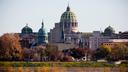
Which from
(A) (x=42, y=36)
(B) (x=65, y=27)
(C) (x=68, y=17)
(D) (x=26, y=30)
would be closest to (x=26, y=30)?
(D) (x=26, y=30)

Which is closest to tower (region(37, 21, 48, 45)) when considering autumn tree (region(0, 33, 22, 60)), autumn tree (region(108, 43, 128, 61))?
autumn tree (region(108, 43, 128, 61))

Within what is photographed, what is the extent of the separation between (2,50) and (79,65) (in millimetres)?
11301

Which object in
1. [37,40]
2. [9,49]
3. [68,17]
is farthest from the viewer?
[68,17]

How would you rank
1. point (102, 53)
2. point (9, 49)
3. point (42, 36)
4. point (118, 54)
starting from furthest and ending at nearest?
point (42, 36) → point (102, 53) → point (118, 54) → point (9, 49)

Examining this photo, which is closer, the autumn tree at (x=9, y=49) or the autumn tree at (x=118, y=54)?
the autumn tree at (x=9, y=49)

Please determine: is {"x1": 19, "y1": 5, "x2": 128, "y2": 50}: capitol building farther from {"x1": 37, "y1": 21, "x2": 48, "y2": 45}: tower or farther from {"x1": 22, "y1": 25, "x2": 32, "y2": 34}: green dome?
{"x1": 37, "y1": 21, "x2": 48, "y2": 45}: tower

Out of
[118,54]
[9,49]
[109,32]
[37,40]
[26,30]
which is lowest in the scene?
[118,54]

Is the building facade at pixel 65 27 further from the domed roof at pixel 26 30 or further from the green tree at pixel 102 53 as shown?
the green tree at pixel 102 53

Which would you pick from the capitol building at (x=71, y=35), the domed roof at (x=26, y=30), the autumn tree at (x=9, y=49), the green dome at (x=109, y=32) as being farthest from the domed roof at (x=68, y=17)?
the autumn tree at (x=9, y=49)

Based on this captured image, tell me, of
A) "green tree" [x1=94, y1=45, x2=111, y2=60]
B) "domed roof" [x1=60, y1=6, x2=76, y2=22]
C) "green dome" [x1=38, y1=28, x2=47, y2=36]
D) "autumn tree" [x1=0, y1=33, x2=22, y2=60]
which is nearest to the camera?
"autumn tree" [x1=0, y1=33, x2=22, y2=60]

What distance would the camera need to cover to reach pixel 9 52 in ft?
291

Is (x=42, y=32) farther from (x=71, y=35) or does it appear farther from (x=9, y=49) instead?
(x=9, y=49)

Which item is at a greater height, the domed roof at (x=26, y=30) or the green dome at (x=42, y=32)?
the domed roof at (x=26, y=30)

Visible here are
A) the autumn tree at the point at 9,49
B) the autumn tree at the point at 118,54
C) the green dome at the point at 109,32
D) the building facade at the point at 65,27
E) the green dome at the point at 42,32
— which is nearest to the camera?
the autumn tree at the point at 9,49
